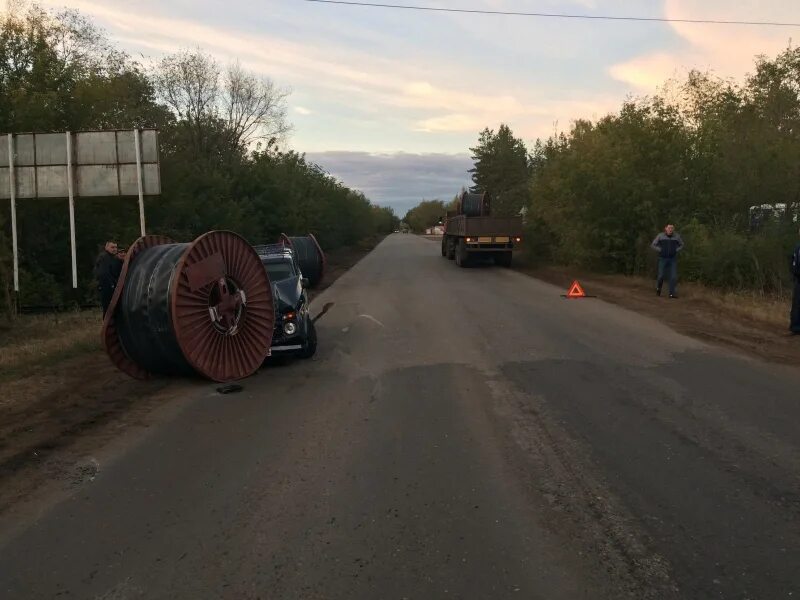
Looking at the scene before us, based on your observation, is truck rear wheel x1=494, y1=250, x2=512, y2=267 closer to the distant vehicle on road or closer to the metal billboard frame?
the distant vehicle on road

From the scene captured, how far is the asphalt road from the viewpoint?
335 centimetres

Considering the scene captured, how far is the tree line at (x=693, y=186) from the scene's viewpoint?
51.9 feet

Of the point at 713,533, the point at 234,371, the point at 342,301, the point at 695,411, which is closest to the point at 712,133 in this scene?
the point at 342,301

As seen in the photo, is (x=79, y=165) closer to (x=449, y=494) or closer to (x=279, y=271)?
(x=279, y=271)

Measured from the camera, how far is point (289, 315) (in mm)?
8938

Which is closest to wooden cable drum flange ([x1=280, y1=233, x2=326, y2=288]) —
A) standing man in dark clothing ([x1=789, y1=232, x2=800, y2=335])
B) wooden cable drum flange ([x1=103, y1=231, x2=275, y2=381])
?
wooden cable drum flange ([x1=103, y1=231, x2=275, y2=381])

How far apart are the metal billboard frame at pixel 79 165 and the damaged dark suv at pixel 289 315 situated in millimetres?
5611

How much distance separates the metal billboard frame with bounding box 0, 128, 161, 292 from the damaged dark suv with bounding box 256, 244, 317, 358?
5.61m

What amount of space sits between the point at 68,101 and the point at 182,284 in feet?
42.9

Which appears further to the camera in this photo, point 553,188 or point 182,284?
point 553,188

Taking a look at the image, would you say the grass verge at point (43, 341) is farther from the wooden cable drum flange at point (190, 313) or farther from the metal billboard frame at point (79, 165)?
the wooden cable drum flange at point (190, 313)

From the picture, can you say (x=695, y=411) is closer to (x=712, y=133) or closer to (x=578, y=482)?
(x=578, y=482)

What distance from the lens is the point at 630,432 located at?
5609mm

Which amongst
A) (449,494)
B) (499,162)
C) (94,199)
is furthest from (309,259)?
(499,162)
